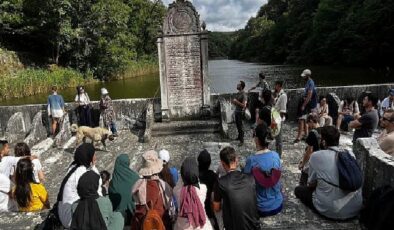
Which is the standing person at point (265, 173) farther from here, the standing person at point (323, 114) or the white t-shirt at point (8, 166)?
the standing person at point (323, 114)

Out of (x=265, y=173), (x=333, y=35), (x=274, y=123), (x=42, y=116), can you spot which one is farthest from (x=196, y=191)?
(x=333, y=35)

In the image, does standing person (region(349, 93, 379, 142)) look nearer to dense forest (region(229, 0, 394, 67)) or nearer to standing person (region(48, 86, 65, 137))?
standing person (region(48, 86, 65, 137))

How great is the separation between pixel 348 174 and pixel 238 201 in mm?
1239

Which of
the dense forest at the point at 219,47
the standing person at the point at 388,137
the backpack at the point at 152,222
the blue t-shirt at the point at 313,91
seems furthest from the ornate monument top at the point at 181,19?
the dense forest at the point at 219,47

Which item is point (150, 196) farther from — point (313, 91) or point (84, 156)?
point (313, 91)

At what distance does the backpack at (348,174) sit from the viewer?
13.3ft

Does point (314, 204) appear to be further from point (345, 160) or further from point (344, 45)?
point (344, 45)

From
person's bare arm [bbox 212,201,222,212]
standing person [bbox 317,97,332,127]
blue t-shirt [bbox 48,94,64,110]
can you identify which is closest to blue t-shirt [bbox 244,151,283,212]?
person's bare arm [bbox 212,201,222,212]

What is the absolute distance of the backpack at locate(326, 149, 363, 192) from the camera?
160 inches

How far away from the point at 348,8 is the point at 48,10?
39.7 metres

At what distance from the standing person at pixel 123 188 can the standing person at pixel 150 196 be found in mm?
412

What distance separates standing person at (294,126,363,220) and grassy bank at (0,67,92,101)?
2384cm

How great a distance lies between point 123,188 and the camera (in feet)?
14.6

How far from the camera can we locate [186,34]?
37.1ft
